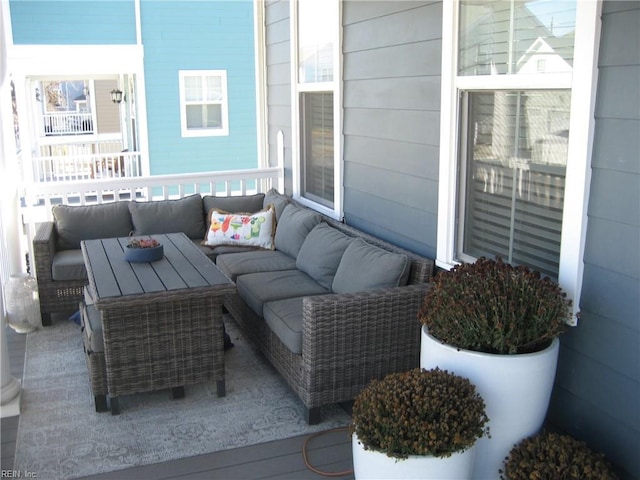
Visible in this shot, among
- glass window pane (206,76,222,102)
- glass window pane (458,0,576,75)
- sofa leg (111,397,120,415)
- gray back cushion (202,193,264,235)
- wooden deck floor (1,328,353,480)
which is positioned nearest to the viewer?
glass window pane (458,0,576,75)

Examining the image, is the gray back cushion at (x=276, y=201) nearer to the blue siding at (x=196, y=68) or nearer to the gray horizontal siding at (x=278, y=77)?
the gray horizontal siding at (x=278, y=77)

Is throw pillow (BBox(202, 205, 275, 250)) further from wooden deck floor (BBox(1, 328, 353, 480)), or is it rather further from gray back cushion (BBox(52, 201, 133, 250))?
wooden deck floor (BBox(1, 328, 353, 480))

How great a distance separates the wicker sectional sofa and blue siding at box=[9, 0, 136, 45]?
5.12 metres

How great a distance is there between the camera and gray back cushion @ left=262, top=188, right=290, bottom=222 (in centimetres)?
537

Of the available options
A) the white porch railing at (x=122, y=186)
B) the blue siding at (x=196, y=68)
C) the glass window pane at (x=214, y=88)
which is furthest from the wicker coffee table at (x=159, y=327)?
the glass window pane at (x=214, y=88)

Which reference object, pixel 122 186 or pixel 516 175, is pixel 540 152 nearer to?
pixel 516 175

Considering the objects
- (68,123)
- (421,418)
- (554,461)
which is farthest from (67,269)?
(68,123)

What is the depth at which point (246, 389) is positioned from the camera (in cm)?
382

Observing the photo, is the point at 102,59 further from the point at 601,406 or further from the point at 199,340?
the point at 601,406

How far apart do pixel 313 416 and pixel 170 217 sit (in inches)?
104

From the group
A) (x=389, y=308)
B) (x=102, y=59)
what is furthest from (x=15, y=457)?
(x=102, y=59)

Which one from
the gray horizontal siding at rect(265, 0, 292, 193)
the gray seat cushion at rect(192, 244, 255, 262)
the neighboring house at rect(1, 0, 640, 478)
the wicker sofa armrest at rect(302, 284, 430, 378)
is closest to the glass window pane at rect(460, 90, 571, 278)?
the neighboring house at rect(1, 0, 640, 478)

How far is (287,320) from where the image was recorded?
3.55 m

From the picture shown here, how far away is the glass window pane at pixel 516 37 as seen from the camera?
271 cm
